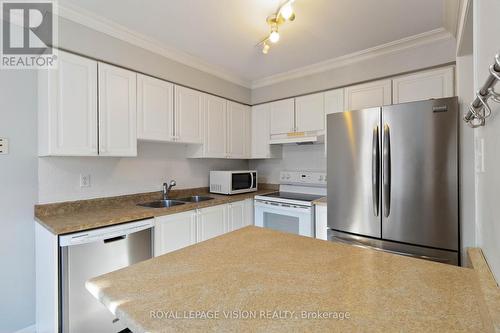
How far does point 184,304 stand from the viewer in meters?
0.65

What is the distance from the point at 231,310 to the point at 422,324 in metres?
0.45

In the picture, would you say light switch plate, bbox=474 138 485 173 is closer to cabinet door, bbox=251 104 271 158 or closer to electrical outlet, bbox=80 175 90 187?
cabinet door, bbox=251 104 271 158

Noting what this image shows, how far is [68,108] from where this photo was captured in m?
1.87

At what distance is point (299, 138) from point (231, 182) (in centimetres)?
102

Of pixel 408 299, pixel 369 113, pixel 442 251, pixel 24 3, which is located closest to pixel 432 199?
pixel 442 251

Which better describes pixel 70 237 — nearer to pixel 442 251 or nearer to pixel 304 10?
pixel 304 10

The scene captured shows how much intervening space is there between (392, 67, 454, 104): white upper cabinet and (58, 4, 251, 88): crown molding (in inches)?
76.7

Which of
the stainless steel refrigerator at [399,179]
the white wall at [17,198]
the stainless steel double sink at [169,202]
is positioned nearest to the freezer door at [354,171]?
the stainless steel refrigerator at [399,179]

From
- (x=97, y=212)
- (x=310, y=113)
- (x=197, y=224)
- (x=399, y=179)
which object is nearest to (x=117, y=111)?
(x=97, y=212)

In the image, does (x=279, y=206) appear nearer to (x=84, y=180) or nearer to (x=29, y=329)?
(x=84, y=180)

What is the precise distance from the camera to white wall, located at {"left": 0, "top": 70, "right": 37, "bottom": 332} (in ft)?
5.90

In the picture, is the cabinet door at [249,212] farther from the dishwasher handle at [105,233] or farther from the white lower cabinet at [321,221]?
the dishwasher handle at [105,233]

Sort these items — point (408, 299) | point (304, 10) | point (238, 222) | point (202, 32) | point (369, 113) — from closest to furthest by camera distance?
point (408, 299) < point (304, 10) < point (369, 113) < point (202, 32) < point (238, 222)

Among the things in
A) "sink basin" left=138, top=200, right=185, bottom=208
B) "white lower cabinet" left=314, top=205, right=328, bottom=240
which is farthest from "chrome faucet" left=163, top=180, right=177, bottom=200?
"white lower cabinet" left=314, top=205, right=328, bottom=240
